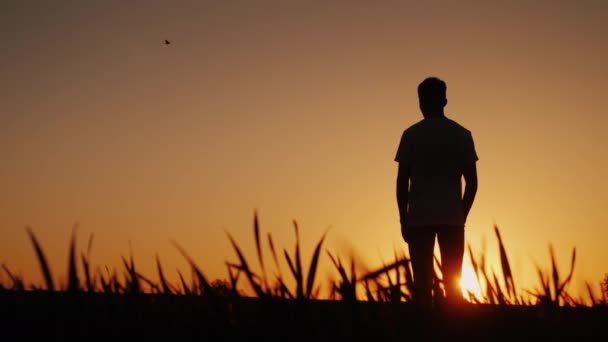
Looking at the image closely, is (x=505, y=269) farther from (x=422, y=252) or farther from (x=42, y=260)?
(x=422, y=252)

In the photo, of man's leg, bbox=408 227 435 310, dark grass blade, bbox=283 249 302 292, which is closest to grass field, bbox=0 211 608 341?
dark grass blade, bbox=283 249 302 292

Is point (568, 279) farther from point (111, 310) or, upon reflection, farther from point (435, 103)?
point (435, 103)

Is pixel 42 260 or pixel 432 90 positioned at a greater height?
pixel 432 90

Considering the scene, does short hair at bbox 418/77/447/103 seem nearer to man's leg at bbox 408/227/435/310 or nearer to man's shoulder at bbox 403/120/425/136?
man's shoulder at bbox 403/120/425/136

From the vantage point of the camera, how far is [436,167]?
5.69 metres

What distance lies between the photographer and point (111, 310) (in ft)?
7.01

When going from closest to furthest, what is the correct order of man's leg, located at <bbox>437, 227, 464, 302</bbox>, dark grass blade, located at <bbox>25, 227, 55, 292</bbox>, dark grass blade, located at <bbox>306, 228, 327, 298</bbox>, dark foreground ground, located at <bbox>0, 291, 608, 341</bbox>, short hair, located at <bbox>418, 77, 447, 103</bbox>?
dark grass blade, located at <bbox>25, 227, 55, 292</bbox>
dark grass blade, located at <bbox>306, 228, 327, 298</bbox>
dark foreground ground, located at <bbox>0, 291, 608, 341</bbox>
man's leg, located at <bbox>437, 227, 464, 302</bbox>
short hair, located at <bbox>418, 77, 447, 103</bbox>

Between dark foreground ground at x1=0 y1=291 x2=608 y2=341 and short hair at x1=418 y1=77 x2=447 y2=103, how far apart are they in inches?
134

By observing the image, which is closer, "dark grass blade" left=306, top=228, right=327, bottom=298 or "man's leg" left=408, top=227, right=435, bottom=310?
"dark grass blade" left=306, top=228, right=327, bottom=298

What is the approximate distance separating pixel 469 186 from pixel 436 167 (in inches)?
13.7

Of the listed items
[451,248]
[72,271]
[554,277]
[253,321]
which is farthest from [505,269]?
[451,248]

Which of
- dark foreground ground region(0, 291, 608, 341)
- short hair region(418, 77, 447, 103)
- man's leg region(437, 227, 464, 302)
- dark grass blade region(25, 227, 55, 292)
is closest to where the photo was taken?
dark grass blade region(25, 227, 55, 292)

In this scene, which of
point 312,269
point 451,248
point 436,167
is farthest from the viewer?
point 436,167

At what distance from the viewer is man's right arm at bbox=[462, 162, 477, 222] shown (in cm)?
580
